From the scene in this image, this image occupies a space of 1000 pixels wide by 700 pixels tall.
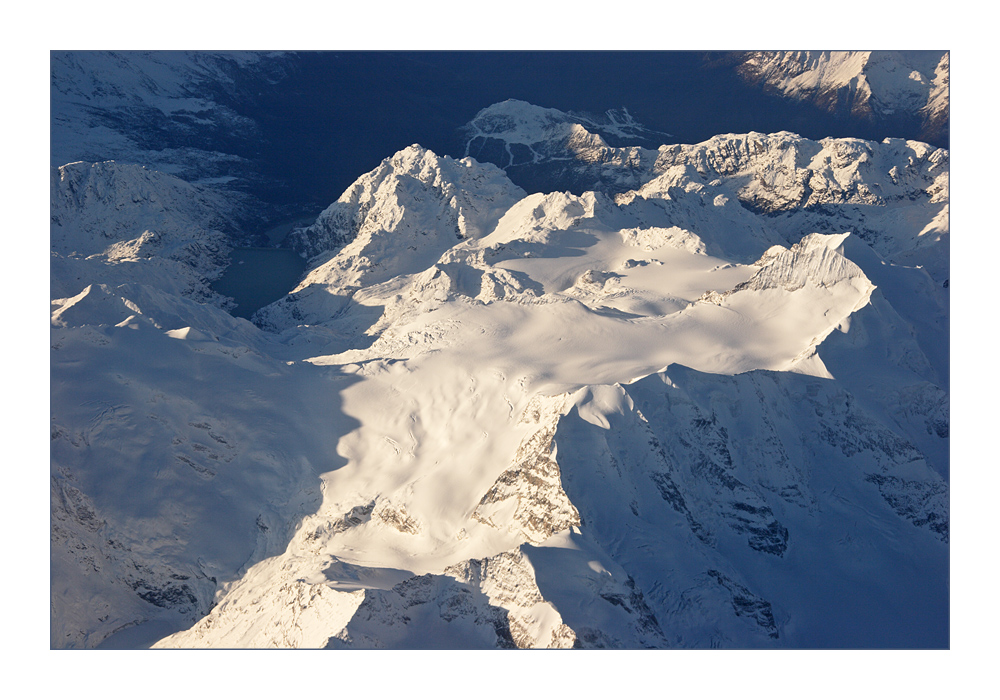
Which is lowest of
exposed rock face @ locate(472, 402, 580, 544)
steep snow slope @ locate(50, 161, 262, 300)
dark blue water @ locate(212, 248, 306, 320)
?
exposed rock face @ locate(472, 402, 580, 544)

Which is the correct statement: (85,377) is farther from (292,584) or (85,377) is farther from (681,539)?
(681,539)

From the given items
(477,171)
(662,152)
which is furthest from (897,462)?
(662,152)

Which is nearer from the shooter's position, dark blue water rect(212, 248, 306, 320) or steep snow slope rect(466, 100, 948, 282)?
dark blue water rect(212, 248, 306, 320)

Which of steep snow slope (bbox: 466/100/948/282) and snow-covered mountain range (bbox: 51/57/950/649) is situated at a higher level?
steep snow slope (bbox: 466/100/948/282)

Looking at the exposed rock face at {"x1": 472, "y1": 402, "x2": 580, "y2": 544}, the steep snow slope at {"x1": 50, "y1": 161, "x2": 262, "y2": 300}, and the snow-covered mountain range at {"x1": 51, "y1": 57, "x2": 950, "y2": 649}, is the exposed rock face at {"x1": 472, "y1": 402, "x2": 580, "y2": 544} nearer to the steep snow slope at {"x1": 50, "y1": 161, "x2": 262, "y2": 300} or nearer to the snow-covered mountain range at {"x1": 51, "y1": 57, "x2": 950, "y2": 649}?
the snow-covered mountain range at {"x1": 51, "y1": 57, "x2": 950, "y2": 649}

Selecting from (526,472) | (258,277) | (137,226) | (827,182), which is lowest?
(526,472)

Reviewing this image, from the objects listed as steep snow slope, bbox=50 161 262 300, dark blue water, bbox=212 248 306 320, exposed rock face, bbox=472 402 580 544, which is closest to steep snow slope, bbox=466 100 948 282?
dark blue water, bbox=212 248 306 320

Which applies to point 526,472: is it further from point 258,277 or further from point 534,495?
point 258,277

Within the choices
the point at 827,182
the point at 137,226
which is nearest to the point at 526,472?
the point at 137,226
